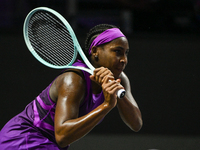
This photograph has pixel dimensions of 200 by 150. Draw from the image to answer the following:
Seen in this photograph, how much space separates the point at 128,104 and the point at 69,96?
0.41 m

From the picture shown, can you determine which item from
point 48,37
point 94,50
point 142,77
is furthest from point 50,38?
point 142,77

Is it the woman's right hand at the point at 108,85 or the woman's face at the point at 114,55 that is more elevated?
the woman's face at the point at 114,55

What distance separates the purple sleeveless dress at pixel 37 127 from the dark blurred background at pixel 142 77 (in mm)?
1523

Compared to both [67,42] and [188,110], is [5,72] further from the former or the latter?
[188,110]

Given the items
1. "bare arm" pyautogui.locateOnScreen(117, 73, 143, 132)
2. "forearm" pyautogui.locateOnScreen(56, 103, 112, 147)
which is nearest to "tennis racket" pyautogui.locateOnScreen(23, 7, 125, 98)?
"bare arm" pyautogui.locateOnScreen(117, 73, 143, 132)

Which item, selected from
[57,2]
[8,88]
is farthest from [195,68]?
[8,88]

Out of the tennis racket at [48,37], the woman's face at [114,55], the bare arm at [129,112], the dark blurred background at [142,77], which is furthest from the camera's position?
the dark blurred background at [142,77]

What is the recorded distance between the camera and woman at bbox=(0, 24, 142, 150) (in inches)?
62.1

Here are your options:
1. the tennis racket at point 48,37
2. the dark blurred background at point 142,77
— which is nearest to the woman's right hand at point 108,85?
the tennis racket at point 48,37

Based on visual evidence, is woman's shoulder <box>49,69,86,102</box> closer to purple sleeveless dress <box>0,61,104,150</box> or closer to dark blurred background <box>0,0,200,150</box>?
purple sleeveless dress <box>0,61,104,150</box>

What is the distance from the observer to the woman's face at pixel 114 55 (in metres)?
1.75

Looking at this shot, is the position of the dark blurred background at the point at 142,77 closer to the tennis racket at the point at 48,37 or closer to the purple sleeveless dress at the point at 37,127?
the tennis racket at the point at 48,37

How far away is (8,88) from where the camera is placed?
3.51 metres

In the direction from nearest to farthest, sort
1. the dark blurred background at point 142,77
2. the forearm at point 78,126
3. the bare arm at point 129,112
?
the forearm at point 78,126, the bare arm at point 129,112, the dark blurred background at point 142,77
